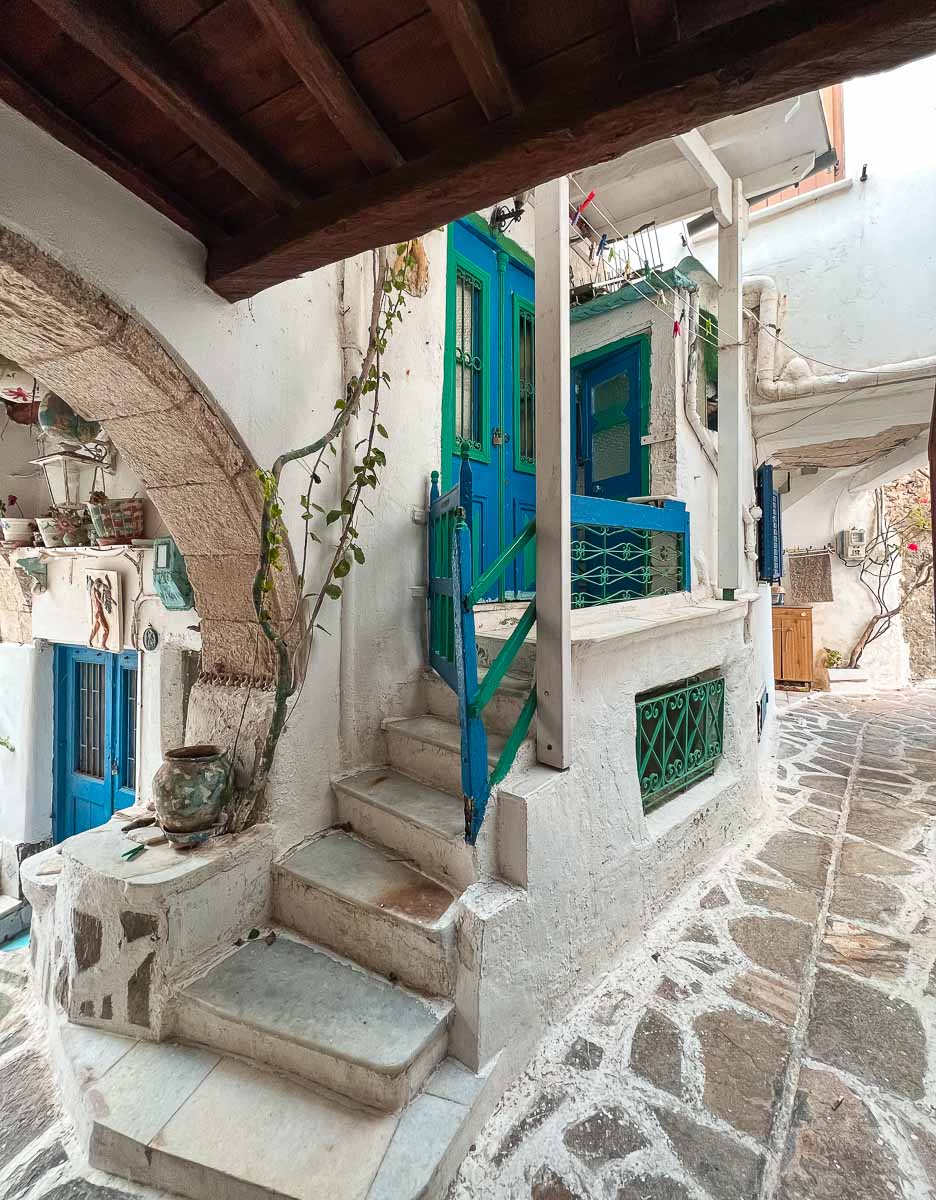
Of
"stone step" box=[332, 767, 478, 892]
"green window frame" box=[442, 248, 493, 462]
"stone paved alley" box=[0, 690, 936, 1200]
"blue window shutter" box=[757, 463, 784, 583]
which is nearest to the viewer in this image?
"stone paved alley" box=[0, 690, 936, 1200]

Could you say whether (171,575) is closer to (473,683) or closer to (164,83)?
(473,683)

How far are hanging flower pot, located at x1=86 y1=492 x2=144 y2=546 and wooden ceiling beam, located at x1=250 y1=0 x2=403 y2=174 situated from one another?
7.82 ft

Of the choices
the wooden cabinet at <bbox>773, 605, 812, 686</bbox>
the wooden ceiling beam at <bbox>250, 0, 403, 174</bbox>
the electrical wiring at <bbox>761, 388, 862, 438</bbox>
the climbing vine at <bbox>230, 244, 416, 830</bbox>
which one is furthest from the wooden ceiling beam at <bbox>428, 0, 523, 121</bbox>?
the wooden cabinet at <bbox>773, 605, 812, 686</bbox>

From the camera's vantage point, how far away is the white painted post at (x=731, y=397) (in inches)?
175

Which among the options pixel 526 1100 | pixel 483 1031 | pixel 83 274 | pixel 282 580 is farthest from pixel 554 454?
pixel 526 1100

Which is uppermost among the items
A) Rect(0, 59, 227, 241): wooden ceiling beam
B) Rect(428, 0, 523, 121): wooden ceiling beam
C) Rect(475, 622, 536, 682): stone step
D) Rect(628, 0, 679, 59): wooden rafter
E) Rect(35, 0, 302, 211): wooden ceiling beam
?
Rect(0, 59, 227, 241): wooden ceiling beam

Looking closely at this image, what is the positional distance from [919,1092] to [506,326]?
174 inches

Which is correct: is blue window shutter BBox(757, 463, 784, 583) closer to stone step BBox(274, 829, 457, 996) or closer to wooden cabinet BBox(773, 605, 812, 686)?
wooden cabinet BBox(773, 605, 812, 686)

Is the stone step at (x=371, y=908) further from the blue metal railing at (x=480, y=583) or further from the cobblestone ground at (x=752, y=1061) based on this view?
the cobblestone ground at (x=752, y=1061)

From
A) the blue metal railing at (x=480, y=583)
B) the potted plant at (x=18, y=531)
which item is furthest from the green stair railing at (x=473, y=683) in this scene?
the potted plant at (x=18, y=531)

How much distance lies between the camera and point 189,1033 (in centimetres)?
189

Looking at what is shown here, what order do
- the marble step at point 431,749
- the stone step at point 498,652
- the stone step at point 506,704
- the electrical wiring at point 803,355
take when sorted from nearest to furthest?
the marble step at point 431,749
the stone step at point 506,704
the stone step at point 498,652
the electrical wiring at point 803,355

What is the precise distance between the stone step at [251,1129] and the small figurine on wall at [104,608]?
87.3 inches

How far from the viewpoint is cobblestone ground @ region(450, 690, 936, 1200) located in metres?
1.61
